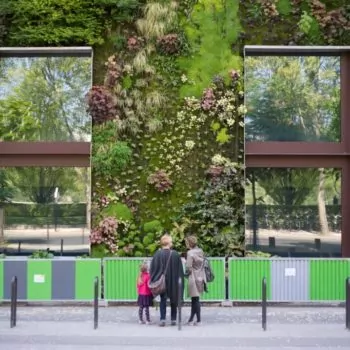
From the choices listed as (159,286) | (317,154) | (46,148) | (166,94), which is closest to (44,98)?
(46,148)

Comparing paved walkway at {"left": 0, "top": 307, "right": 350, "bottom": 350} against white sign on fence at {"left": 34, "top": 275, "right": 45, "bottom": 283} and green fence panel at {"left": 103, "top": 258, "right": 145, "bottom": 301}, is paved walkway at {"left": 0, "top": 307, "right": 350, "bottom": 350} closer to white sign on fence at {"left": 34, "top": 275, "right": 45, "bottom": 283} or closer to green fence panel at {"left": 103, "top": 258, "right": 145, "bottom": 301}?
green fence panel at {"left": 103, "top": 258, "right": 145, "bottom": 301}

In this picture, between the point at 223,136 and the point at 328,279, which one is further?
the point at 223,136

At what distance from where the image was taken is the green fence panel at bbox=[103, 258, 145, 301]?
1359cm

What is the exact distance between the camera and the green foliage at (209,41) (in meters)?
15.2

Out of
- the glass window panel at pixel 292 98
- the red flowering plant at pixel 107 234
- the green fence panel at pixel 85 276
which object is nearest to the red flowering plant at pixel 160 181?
the red flowering plant at pixel 107 234

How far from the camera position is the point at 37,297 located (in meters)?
13.5

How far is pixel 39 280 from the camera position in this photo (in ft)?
44.5

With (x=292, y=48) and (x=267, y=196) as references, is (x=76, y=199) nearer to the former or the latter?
(x=267, y=196)

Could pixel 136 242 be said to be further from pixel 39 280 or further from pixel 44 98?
pixel 44 98

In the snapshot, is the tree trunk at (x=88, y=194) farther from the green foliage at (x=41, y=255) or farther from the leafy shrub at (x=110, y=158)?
the green foliage at (x=41, y=255)

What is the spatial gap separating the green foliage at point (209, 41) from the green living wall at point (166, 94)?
0.9 inches

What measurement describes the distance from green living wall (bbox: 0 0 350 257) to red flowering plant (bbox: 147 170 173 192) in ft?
0.08

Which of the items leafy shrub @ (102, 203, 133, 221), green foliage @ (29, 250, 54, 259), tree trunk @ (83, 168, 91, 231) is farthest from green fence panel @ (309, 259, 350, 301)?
green foliage @ (29, 250, 54, 259)

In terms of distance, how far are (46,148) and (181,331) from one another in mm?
6425
